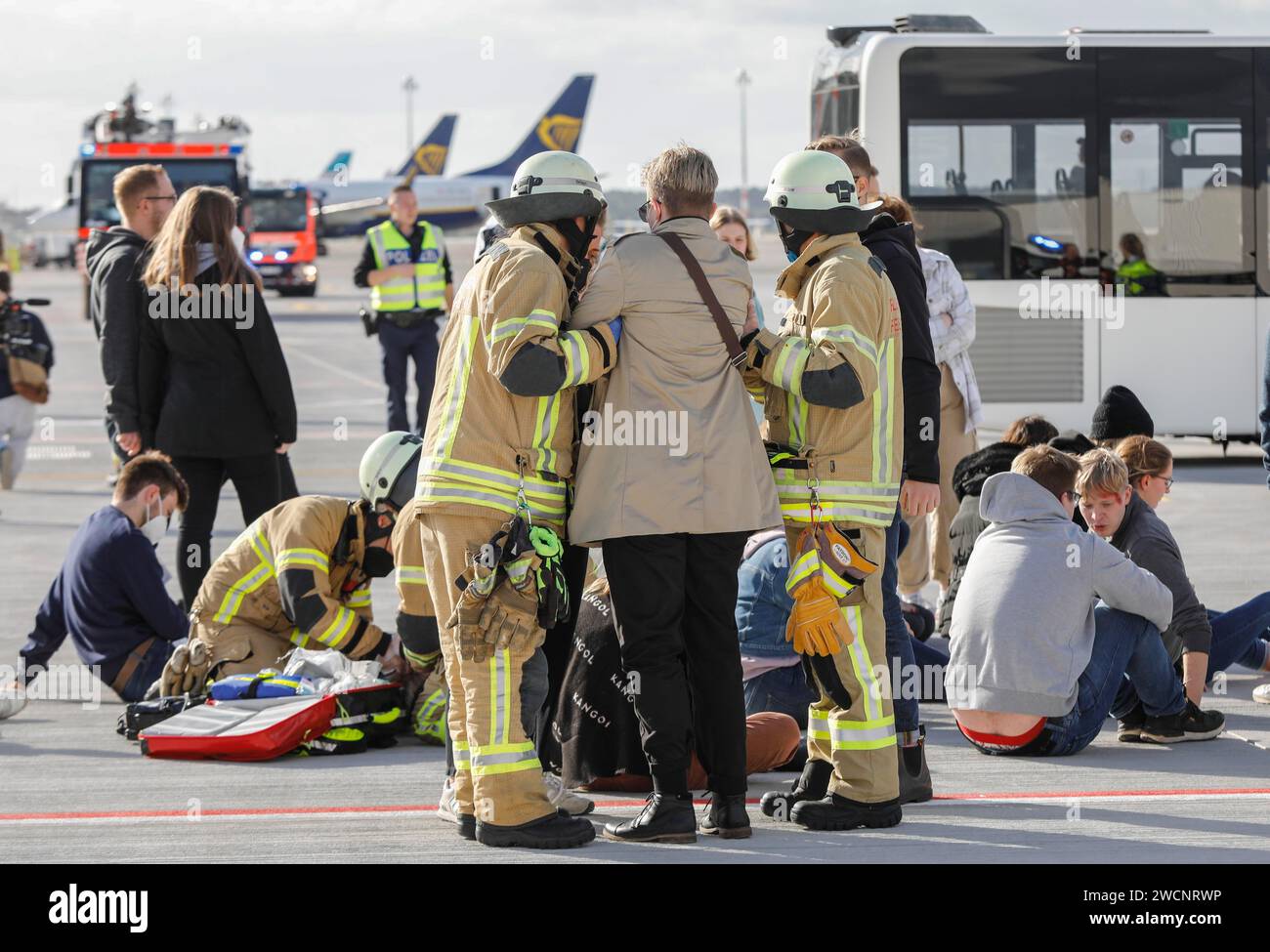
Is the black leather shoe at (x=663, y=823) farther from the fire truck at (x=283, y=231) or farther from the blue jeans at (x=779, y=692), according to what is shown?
the fire truck at (x=283, y=231)

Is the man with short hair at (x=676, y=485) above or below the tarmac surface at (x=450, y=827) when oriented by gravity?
above

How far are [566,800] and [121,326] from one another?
3645 mm

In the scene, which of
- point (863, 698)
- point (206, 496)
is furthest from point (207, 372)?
point (863, 698)

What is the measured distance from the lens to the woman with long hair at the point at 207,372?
311 inches

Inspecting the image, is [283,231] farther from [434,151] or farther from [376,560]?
[376,560]

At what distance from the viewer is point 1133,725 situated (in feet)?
22.3

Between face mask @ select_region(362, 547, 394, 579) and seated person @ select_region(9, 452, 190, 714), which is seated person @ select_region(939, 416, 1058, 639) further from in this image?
seated person @ select_region(9, 452, 190, 714)

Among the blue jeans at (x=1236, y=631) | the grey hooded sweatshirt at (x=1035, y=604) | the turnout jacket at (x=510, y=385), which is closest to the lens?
the turnout jacket at (x=510, y=385)

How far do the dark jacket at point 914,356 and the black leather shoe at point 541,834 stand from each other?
68.7 inches

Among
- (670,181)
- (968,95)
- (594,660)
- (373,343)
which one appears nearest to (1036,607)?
(594,660)

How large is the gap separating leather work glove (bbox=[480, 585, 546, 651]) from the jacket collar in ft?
4.28

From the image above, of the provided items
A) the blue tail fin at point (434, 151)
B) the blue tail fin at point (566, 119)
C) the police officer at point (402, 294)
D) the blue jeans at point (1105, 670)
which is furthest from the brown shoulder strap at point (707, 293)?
the blue tail fin at point (434, 151)

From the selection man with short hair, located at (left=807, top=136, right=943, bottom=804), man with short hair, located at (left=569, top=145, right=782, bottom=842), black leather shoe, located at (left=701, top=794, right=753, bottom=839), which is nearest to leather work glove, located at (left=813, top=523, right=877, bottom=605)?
man with short hair, located at (left=569, top=145, right=782, bottom=842)
